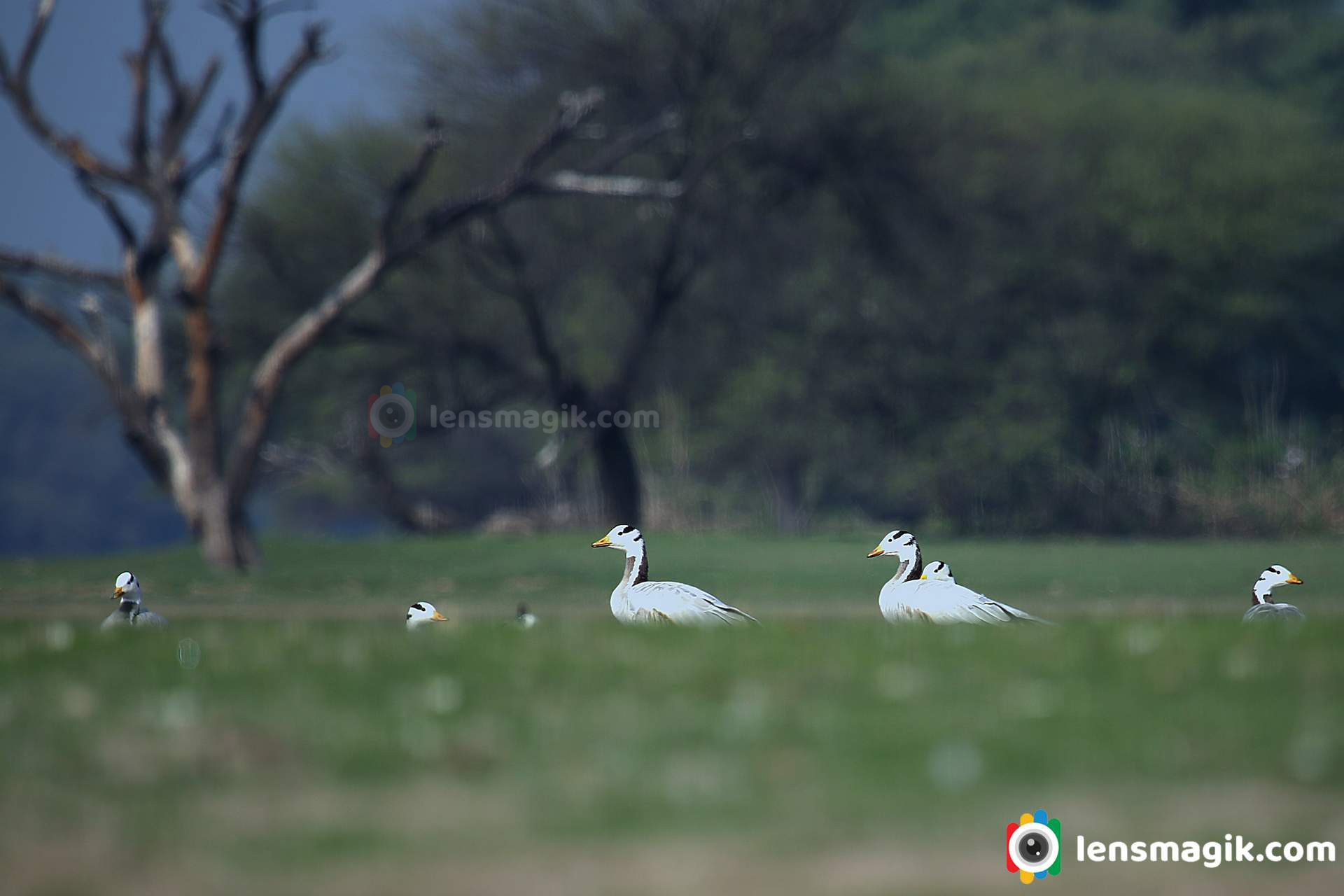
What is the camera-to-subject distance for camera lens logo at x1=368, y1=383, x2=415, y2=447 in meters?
37.5

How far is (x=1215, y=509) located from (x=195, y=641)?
1114 inches

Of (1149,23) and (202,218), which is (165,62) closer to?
(202,218)

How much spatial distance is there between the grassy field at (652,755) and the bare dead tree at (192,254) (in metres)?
14.4

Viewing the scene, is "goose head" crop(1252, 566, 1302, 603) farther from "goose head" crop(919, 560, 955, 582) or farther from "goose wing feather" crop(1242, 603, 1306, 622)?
"goose head" crop(919, 560, 955, 582)

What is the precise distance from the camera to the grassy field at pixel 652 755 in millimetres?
5500

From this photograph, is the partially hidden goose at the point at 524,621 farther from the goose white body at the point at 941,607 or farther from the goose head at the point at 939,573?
the goose head at the point at 939,573

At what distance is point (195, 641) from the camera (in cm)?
935

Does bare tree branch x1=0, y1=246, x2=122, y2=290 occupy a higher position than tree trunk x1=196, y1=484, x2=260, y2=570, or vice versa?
bare tree branch x1=0, y1=246, x2=122, y2=290

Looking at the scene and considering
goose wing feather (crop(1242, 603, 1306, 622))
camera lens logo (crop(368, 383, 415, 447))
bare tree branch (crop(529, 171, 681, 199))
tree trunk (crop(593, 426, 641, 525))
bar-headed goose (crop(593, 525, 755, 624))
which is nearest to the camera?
goose wing feather (crop(1242, 603, 1306, 622))

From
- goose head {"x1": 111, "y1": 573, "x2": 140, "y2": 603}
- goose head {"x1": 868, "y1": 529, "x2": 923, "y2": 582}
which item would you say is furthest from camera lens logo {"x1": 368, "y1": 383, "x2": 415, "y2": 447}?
goose head {"x1": 868, "y1": 529, "x2": 923, "y2": 582}

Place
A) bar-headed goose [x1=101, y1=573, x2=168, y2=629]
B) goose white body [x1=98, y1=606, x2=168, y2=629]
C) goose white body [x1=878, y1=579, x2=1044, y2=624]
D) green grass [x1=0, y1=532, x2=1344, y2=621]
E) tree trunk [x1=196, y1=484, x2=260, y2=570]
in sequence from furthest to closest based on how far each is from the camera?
tree trunk [x1=196, y1=484, x2=260, y2=570] < green grass [x1=0, y1=532, x2=1344, y2=621] < bar-headed goose [x1=101, y1=573, x2=168, y2=629] < goose white body [x1=98, y1=606, x2=168, y2=629] < goose white body [x1=878, y1=579, x2=1044, y2=624]

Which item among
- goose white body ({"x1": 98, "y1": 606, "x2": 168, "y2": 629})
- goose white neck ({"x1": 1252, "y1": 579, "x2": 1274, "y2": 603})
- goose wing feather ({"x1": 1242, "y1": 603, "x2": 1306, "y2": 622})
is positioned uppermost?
goose white neck ({"x1": 1252, "y1": 579, "x2": 1274, "y2": 603})

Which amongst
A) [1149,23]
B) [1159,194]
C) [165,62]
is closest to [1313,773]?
[165,62]

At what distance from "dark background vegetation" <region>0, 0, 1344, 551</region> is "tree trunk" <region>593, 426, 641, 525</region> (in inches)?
2.5
